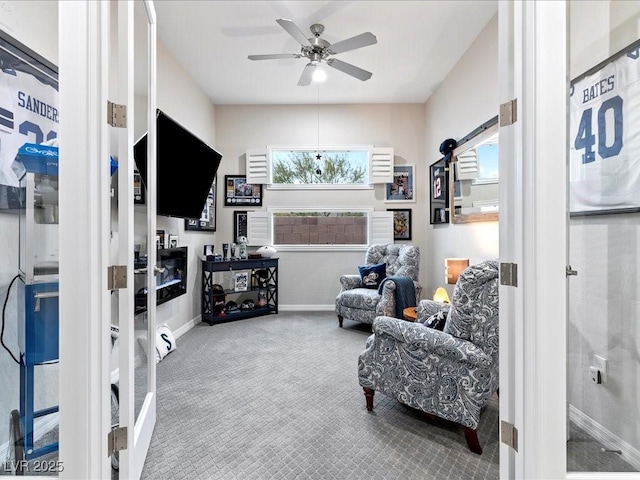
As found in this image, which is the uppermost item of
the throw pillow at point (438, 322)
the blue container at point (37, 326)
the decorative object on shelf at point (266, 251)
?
the decorative object on shelf at point (266, 251)

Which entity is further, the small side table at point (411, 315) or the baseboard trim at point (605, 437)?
the small side table at point (411, 315)

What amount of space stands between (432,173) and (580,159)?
296cm

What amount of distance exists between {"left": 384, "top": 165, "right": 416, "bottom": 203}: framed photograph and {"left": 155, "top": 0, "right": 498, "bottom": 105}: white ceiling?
106cm

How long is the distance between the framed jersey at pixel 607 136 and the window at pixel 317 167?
3.45 m

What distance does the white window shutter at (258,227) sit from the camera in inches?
194

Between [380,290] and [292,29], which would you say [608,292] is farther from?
[292,29]

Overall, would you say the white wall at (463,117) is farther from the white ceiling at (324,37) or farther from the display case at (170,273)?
the display case at (170,273)

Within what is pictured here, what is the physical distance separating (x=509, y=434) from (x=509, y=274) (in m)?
0.61

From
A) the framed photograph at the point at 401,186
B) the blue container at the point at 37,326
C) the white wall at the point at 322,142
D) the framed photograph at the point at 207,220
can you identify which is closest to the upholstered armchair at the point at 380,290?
the white wall at the point at 322,142

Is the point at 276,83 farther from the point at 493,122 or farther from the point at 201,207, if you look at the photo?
the point at 493,122

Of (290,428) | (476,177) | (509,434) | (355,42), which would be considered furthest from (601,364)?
(355,42)

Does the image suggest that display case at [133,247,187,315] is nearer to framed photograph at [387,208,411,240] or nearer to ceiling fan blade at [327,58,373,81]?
ceiling fan blade at [327,58,373,81]

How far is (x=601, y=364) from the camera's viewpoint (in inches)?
65.1

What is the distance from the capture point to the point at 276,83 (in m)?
4.25
